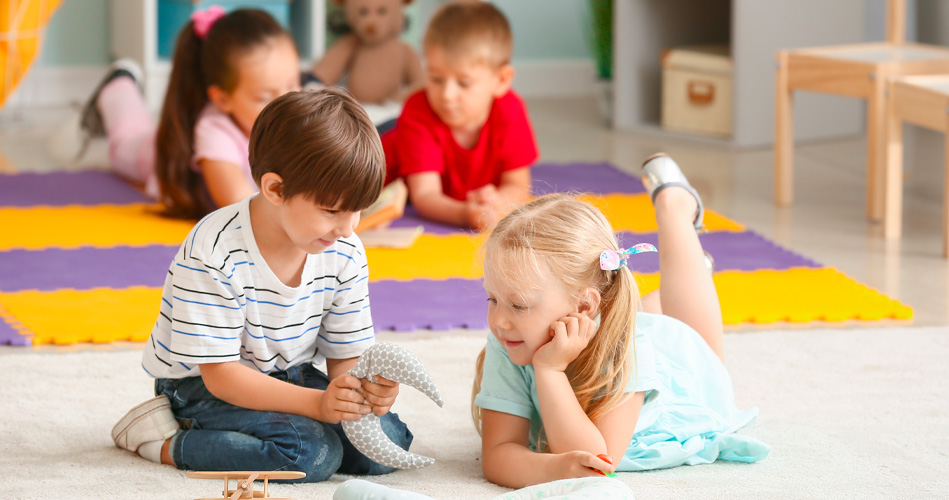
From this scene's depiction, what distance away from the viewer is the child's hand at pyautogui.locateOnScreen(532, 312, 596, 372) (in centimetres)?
106

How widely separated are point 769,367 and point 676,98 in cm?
200

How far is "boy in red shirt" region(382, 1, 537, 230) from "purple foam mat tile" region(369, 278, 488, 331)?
0.38 metres

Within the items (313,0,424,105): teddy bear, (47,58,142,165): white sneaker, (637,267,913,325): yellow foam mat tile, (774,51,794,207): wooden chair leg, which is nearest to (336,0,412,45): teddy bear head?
(313,0,424,105): teddy bear

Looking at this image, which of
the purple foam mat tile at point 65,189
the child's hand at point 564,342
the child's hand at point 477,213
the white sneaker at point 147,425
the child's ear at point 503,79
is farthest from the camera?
the purple foam mat tile at point 65,189

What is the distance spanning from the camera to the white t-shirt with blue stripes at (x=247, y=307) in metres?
1.08

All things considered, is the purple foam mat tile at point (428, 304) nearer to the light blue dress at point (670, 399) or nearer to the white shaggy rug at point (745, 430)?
the white shaggy rug at point (745, 430)

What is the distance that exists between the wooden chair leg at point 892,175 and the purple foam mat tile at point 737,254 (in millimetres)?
265

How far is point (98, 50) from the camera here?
3928 millimetres

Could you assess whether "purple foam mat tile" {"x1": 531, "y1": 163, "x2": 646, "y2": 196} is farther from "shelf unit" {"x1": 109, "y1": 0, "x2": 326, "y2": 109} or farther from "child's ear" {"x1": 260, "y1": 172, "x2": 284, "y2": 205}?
"child's ear" {"x1": 260, "y1": 172, "x2": 284, "y2": 205}

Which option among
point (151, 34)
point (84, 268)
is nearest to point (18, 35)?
point (151, 34)

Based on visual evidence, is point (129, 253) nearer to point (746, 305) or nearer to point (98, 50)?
point (746, 305)

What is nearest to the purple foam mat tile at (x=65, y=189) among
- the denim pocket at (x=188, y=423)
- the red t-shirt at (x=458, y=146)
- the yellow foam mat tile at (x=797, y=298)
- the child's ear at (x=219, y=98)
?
the child's ear at (x=219, y=98)

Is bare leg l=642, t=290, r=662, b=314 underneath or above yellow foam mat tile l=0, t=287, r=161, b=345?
above

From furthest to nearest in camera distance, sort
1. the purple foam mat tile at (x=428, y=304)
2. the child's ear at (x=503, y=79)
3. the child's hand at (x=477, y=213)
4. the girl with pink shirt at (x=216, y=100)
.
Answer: the child's ear at (x=503, y=79) < the child's hand at (x=477, y=213) < the girl with pink shirt at (x=216, y=100) < the purple foam mat tile at (x=428, y=304)
